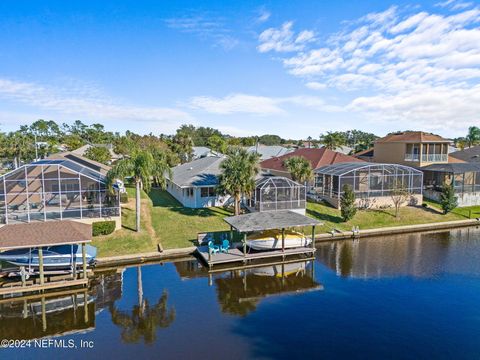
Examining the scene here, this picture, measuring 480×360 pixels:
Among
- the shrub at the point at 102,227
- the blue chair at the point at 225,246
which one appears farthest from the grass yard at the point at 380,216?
the shrub at the point at 102,227

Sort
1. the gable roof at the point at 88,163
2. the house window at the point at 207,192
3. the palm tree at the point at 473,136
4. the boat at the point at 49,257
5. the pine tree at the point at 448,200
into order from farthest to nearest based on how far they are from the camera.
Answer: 1. the palm tree at the point at 473,136
2. the house window at the point at 207,192
3. the pine tree at the point at 448,200
4. the gable roof at the point at 88,163
5. the boat at the point at 49,257

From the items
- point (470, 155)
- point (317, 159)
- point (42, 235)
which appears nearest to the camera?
point (42, 235)

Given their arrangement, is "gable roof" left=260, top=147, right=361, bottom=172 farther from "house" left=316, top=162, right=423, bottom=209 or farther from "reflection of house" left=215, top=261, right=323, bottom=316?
"reflection of house" left=215, top=261, right=323, bottom=316

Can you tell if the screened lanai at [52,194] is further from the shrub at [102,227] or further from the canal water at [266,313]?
the canal water at [266,313]

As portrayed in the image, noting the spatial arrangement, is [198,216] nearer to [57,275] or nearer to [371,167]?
[57,275]

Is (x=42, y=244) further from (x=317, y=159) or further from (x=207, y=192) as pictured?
(x=317, y=159)

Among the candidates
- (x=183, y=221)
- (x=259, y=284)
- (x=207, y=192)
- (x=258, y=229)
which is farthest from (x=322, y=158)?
(x=259, y=284)

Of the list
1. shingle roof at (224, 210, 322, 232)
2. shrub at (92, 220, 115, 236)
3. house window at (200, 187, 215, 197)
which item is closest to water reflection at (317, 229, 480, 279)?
shingle roof at (224, 210, 322, 232)
